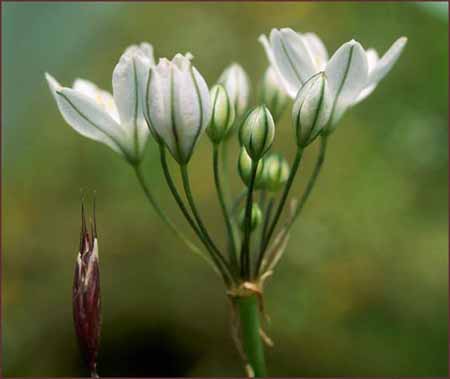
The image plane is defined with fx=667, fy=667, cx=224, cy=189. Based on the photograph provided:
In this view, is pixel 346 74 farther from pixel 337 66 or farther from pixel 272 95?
pixel 272 95

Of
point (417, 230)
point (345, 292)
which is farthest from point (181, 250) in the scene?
point (417, 230)

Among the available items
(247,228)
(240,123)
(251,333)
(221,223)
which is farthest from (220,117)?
(221,223)

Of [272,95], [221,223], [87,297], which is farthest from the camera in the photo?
[221,223]

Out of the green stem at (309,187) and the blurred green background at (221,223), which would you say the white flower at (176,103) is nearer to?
the green stem at (309,187)

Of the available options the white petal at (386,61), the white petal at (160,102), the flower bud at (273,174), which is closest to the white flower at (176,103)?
the white petal at (160,102)

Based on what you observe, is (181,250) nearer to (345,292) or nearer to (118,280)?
(118,280)

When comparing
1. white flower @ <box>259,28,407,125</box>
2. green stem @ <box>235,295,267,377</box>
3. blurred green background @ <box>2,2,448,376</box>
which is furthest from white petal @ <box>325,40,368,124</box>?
blurred green background @ <box>2,2,448,376</box>
